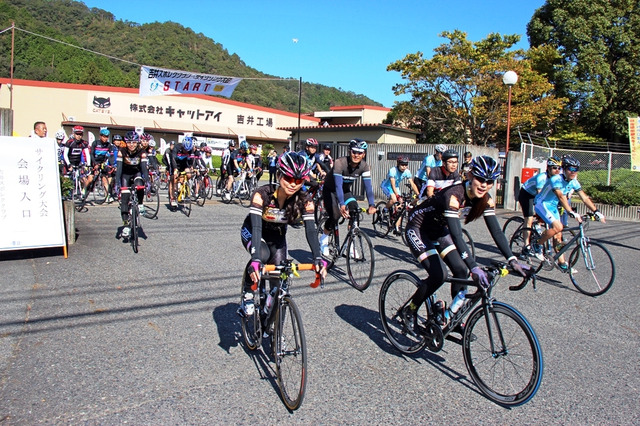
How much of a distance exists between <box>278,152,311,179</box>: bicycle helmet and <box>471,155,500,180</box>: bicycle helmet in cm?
150

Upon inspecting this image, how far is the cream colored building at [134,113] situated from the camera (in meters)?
43.2

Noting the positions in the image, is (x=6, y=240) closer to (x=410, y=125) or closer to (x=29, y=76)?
(x=410, y=125)

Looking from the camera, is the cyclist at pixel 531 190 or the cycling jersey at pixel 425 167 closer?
the cyclist at pixel 531 190

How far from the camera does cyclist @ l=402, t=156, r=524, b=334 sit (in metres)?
4.23

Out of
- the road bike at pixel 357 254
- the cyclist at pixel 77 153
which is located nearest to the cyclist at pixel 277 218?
the road bike at pixel 357 254

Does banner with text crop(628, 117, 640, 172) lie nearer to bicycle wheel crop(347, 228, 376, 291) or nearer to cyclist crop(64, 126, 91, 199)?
bicycle wheel crop(347, 228, 376, 291)

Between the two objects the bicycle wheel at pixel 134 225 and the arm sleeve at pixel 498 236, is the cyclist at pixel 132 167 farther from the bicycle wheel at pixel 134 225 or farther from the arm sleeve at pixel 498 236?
the arm sleeve at pixel 498 236

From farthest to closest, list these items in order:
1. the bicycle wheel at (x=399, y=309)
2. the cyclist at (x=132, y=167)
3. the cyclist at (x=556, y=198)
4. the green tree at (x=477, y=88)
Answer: the green tree at (x=477, y=88), the cyclist at (x=132, y=167), the cyclist at (x=556, y=198), the bicycle wheel at (x=399, y=309)

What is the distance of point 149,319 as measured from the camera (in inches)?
216

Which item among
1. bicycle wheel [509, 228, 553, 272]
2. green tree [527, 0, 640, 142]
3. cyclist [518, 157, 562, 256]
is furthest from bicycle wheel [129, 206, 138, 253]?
green tree [527, 0, 640, 142]

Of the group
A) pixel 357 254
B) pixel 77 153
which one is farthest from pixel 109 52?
pixel 357 254

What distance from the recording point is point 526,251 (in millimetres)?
8211

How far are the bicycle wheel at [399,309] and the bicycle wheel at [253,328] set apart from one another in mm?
1357

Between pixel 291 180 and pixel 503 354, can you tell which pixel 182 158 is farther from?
pixel 503 354
